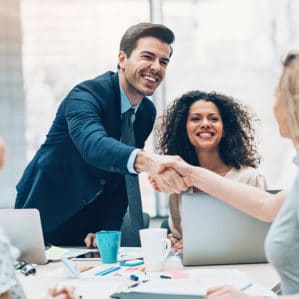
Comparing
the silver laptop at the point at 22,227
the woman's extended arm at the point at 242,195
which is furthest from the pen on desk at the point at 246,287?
the silver laptop at the point at 22,227

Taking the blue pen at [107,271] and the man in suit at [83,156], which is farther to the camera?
the man in suit at [83,156]

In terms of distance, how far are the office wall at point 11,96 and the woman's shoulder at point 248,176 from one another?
1662mm

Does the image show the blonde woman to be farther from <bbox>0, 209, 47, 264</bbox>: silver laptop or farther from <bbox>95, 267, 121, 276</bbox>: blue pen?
<bbox>0, 209, 47, 264</bbox>: silver laptop

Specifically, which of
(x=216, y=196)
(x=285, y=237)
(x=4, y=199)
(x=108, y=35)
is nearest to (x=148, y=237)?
(x=216, y=196)

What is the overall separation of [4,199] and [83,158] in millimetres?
1390

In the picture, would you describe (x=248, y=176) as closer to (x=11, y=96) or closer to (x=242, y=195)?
(x=242, y=195)

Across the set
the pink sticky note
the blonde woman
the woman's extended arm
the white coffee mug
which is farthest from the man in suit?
the blonde woman

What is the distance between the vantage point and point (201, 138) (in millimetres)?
2281

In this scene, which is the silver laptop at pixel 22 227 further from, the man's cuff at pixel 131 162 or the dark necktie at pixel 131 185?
the dark necktie at pixel 131 185

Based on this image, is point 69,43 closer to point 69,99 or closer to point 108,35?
point 108,35

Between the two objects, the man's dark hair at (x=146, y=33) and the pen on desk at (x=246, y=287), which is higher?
the man's dark hair at (x=146, y=33)

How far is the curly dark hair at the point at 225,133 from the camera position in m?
2.33

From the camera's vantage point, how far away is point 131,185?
7.55 feet

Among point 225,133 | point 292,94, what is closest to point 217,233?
point 292,94
